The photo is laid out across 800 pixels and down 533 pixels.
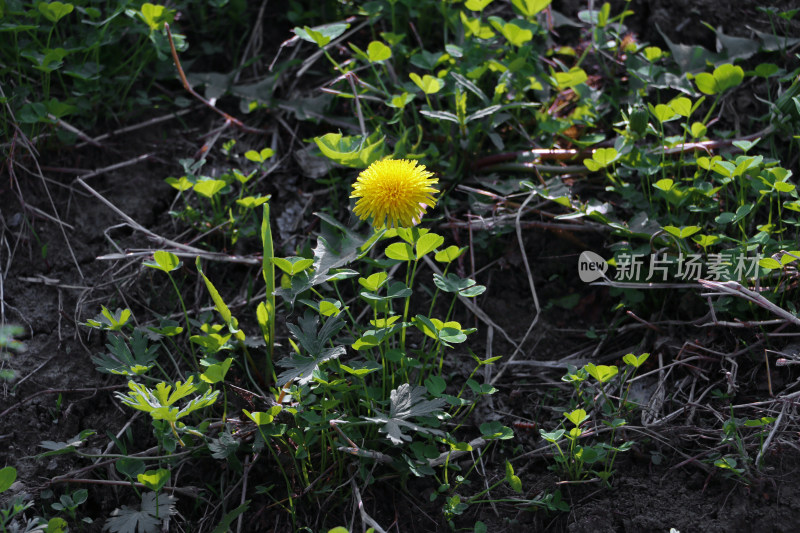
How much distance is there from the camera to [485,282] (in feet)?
7.58

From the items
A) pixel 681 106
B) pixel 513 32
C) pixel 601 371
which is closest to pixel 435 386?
pixel 601 371

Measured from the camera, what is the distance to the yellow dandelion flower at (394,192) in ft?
5.89

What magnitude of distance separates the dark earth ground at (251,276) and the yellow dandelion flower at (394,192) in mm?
554

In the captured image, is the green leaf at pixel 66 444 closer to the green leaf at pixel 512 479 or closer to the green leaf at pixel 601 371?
the green leaf at pixel 512 479

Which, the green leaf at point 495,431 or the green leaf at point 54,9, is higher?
the green leaf at point 54,9

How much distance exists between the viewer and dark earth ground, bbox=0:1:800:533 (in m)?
1.77

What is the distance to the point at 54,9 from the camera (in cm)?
237

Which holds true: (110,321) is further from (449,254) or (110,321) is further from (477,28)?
(477,28)

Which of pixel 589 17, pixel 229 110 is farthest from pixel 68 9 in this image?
pixel 589 17

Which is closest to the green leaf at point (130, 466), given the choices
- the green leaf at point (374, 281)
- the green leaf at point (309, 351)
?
the green leaf at point (309, 351)

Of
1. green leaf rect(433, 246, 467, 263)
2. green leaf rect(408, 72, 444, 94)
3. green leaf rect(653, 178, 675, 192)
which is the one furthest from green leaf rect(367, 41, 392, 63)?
green leaf rect(653, 178, 675, 192)

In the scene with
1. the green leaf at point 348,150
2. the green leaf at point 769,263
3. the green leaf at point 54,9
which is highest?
the green leaf at point 54,9

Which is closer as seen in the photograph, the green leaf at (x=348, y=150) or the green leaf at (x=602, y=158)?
the green leaf at (x=348, y=150)

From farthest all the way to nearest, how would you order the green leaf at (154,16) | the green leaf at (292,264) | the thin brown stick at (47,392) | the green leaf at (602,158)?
the green leaf at (154,16) → the green leaf at (602,158) → the thin brown stick at (47,392) → the green leaf at (292,264)
